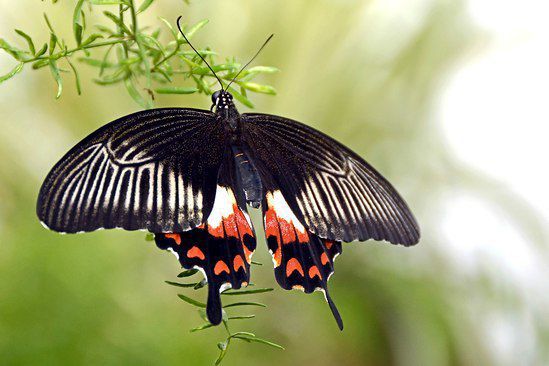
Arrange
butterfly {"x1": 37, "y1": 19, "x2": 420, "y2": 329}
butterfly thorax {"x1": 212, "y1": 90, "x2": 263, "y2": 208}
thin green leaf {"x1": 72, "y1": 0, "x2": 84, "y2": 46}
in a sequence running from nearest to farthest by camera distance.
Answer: thin green leaf {"x1": 72, "y1": 0, "x2": 84, "y2": 46}, butterfly {"x1": 37, "y1": 19, "x2": 420, "y2": 329}, butterfly thorax {"x1": 212, "y1": 90, "x2": 263, "y2": 208}

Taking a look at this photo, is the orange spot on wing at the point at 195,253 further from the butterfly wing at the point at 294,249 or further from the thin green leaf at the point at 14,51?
the thin green leaf at the point at 14,51

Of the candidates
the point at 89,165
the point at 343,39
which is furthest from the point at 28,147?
the point at 89,165

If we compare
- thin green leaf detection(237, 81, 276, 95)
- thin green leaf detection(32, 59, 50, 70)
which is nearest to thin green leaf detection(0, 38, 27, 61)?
thin green leaf detection(32, 59, 50, 70)

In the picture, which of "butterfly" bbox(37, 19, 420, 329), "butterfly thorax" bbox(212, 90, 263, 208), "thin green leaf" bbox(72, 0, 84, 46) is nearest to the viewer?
"thin green leaf" bbox(72, 0, 84, 46)

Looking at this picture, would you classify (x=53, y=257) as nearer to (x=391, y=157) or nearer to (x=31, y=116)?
(x=31, y=116)

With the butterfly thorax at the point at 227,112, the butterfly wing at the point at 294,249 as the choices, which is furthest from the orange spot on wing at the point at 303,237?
the butterfly thorax at the point at 227,112

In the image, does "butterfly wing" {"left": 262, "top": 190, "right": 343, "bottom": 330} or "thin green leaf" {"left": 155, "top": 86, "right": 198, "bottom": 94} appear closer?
"thin green leaf" {"left": 155, "top": 86, "right": 198, "bottom": 94}

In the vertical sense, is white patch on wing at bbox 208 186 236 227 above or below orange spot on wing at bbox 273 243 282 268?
above

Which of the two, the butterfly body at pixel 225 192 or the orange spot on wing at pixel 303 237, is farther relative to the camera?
the orange spot on wing at pixel 303 237

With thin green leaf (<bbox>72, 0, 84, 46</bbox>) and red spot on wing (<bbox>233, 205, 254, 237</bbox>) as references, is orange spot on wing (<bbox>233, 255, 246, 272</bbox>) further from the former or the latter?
thin green leaf (<bbox>72, 0, 84, 46</bbox>)
